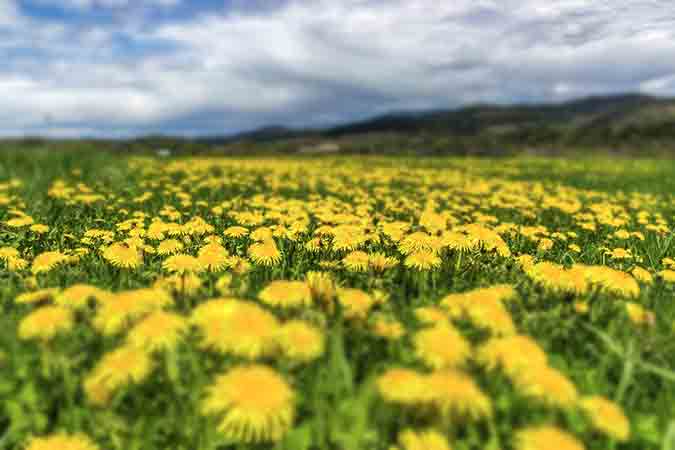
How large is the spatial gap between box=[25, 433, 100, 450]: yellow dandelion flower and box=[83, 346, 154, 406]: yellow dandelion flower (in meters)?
0.13

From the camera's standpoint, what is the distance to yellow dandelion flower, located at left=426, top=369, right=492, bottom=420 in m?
1.48

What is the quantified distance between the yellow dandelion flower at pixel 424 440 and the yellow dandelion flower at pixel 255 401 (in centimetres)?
37

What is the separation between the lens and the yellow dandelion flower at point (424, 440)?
144cm

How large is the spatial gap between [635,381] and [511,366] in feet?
2.58

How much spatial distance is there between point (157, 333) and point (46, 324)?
464mm

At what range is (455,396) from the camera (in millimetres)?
1482

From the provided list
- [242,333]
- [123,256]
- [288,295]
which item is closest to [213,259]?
[123,256]

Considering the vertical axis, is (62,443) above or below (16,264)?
below

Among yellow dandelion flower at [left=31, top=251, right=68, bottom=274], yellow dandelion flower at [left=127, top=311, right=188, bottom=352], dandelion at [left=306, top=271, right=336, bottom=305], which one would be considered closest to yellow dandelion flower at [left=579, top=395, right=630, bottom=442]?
dandelion at [left=306, top=271, right=336, bottom=305]

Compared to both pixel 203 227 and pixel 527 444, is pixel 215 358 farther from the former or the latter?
pixel 203 227

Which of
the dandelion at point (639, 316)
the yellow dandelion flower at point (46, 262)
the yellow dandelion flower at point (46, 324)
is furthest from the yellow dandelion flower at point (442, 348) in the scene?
the yellow dandelion flower at point (46, 262)

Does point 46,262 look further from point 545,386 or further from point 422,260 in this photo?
point 545,386

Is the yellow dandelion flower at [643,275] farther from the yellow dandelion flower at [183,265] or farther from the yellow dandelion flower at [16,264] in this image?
the yellow dandelion flower at [16,264]

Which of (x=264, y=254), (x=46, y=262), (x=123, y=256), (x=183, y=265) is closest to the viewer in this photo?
(x=183, y=265)
